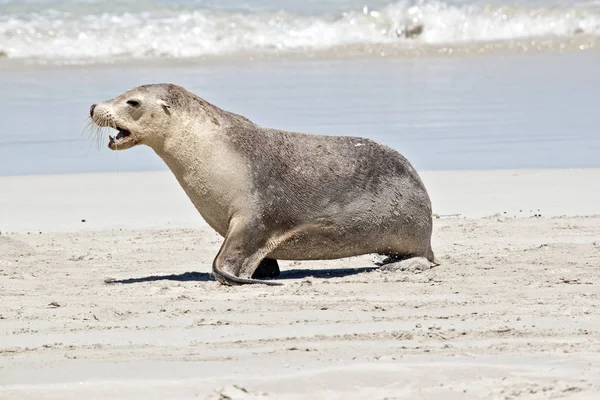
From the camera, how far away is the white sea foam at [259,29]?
27.0 m

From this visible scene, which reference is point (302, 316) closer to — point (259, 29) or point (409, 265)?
point (409, 265)

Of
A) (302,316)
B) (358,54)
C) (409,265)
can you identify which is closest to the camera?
(302,316)

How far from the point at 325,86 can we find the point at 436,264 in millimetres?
10989

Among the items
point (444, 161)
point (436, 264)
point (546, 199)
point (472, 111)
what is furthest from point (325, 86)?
point (436, 264)

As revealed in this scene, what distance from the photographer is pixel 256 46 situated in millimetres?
27734

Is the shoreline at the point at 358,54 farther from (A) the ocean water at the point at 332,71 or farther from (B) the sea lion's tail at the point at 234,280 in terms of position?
(B) the sea lion's tail at the point at 234,280

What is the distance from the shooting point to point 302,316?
6090 mm

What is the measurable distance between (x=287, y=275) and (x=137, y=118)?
1491 mm

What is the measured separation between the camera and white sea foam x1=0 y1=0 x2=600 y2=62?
27047 mm

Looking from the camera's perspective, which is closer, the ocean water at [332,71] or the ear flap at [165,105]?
the ear flap at [165,105]

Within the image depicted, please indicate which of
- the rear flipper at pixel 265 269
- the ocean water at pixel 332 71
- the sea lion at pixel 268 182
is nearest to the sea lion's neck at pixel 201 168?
the sea lion at pixel 268 182

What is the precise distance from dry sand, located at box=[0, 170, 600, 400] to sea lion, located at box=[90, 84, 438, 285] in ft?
0.95

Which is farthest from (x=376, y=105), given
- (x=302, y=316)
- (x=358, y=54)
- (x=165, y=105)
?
(x=302, y=316)

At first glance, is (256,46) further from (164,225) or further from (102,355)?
(102,355)
